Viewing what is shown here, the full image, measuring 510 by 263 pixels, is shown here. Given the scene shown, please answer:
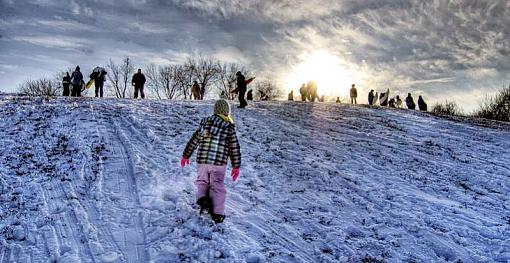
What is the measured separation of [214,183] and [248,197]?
1.79 m

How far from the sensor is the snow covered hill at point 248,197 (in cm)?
602

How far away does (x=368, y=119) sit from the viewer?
2095cm

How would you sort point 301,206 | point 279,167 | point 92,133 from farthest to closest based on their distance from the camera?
point 92,133 → point 279,167 → point 301,206

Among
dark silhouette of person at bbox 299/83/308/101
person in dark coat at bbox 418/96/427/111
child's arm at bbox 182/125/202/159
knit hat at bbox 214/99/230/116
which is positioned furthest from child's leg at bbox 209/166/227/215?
person in dark coat at bbox 418/96/427/111

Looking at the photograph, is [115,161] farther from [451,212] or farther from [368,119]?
[368,119]

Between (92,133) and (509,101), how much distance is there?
64.0m

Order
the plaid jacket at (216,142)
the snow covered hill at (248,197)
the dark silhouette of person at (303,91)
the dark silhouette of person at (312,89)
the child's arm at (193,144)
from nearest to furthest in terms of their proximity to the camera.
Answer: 1. the snow covered hill at (248,197)
2. the plaid jacket at (216,142)
3. the child's arm at (193,144)
4. the dark silhouette of person at (312,89)
5. the dark silhouette of person at (303,91)

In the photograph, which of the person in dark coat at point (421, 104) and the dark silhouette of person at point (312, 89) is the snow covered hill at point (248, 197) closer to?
the dark silhouette of person at point (312, 89)

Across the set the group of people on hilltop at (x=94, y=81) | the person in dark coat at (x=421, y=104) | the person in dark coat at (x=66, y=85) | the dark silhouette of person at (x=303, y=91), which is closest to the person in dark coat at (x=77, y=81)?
the group of people on hilltop at (x=94, y=81)

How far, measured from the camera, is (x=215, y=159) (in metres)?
6.50

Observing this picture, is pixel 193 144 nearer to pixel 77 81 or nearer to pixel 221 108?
pixel 221 108

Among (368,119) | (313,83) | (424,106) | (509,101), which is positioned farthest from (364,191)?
(509,101)

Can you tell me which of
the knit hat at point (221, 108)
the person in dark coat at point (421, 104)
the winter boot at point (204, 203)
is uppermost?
the person in dark coat at point (421, 104)

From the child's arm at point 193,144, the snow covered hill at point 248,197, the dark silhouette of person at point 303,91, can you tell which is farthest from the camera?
the dark silhouette of person at point 303,91
